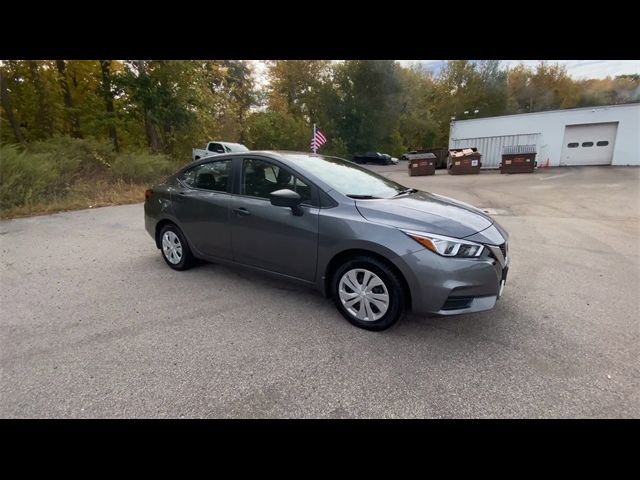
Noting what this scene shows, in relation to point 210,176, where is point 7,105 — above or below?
above

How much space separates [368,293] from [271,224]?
1.17m

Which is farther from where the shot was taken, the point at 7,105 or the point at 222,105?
the point at 222,105

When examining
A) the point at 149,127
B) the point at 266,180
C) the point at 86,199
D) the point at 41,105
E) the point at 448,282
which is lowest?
the point at 86,199

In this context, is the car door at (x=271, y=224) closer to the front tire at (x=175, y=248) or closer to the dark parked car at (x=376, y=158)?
the front tire at (x=175, y=248)

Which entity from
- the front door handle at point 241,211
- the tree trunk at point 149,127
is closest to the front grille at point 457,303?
the front door handle at point 241,211

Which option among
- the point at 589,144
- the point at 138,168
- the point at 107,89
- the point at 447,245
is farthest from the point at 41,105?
the point at 589,144

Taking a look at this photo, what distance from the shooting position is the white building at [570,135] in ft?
64.1

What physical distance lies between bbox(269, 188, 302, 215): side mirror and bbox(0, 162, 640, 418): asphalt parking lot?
3.32 feet

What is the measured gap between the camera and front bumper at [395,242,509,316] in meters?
2.59

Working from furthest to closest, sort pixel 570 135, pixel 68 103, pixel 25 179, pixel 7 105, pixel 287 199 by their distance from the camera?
1. pixel 570 135
2. pixel 68 103
3. pixel 7 105
4. pixel 25 179
5. pixel 287 199

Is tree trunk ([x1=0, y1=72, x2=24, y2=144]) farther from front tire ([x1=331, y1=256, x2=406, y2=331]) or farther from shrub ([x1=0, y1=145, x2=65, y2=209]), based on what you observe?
front tire ([x1=331, y1=256, x2=406, y2=331])

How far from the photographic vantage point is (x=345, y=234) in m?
2.88

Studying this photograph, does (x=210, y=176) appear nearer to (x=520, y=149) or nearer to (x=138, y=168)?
(x=138, y=168)
